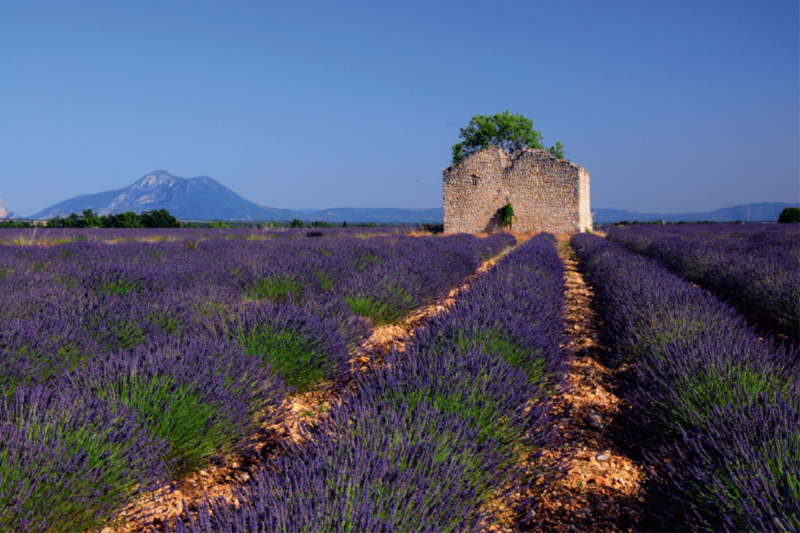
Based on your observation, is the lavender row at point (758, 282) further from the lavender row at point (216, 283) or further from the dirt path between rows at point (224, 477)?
the dirt path between rows at point (224, 477)

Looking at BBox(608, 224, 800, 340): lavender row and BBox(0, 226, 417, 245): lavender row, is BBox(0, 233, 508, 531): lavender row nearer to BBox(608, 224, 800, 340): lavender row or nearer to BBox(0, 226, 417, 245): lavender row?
BBox(608, 224, 800, 340): lavender row

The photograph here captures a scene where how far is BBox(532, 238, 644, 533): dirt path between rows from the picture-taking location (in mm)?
1412

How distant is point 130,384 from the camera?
166 centimetres

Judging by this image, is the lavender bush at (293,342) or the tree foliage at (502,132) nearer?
the lavender bush at (293,342)

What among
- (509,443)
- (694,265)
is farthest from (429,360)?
(694,265)

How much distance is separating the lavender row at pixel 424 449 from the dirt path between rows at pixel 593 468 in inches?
4.6

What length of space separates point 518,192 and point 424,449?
1817 centimetres

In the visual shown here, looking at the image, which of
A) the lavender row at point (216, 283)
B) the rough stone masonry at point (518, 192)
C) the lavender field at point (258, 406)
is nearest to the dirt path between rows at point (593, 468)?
the lavender field at point (258, 406)

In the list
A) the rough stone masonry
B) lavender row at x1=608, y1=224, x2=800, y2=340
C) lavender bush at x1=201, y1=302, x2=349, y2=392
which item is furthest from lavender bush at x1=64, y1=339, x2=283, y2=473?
the rough stone masonry

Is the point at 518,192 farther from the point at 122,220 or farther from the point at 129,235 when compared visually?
the point at 122,220

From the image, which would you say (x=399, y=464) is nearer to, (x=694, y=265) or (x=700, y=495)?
(x=700, y=495)

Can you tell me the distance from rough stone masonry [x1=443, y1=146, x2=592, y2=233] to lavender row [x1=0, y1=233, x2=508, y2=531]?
53.1 feet

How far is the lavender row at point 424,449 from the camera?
0.95 meters

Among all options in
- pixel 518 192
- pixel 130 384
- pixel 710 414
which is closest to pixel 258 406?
pixel 130 384
